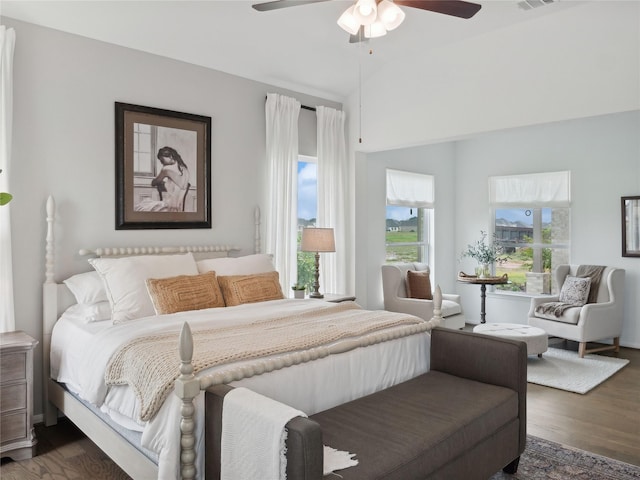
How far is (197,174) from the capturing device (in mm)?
4258

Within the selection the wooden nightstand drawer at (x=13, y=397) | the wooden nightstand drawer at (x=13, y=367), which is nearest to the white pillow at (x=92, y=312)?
the wooden nightstand drawer at (x=13, y=367)

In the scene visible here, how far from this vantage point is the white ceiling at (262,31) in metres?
3.51

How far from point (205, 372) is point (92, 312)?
1.46 metres

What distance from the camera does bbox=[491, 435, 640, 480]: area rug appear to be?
2686 mm

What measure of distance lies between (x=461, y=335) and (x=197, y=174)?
2.61 m

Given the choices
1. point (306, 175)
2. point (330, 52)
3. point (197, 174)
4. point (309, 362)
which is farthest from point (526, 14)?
point (309, 362)

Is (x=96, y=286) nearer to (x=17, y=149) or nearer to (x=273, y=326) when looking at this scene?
(x=17, y=149)

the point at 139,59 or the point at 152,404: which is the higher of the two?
the point at 139,59

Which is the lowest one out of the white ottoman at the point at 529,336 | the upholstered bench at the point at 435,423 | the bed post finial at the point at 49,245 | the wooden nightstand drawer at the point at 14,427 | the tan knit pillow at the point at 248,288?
the wooden nightstand drawer at the point at 14,427

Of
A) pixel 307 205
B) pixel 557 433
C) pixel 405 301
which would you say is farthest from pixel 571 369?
pixel 307 205

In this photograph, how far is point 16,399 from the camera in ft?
9.42

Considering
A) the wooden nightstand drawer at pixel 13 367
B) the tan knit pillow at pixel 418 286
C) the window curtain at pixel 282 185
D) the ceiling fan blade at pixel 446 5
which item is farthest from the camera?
the tan knit pillow at pixel 418 286

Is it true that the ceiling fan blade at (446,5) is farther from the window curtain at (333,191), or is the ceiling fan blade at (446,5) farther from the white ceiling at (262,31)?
the window curtain at (333,191)

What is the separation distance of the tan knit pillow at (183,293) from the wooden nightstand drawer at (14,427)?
967 mm
